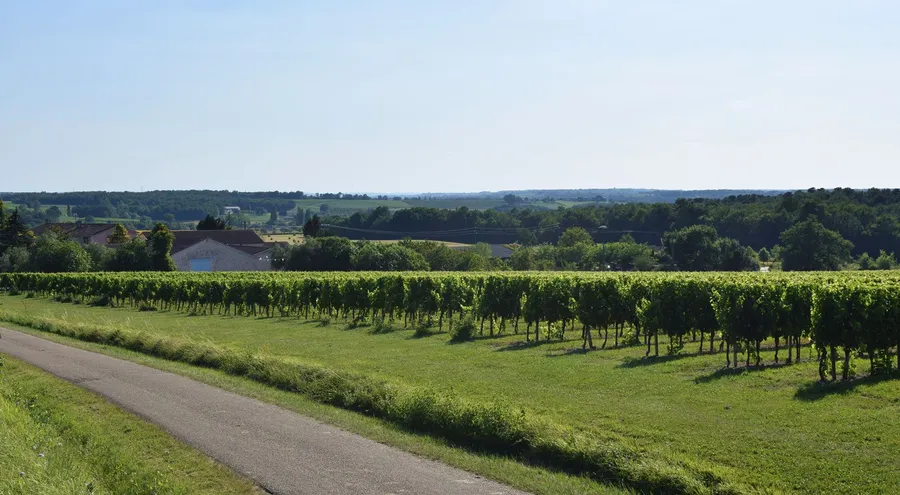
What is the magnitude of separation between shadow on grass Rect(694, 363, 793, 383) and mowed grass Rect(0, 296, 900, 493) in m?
0.12

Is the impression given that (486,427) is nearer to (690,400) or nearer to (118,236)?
(690,400)

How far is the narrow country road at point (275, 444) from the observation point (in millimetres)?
11680

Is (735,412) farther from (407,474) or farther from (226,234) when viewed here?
(226,234)

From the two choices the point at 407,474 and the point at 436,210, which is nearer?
the point at 407,474

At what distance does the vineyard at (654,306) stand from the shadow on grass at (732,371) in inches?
15.9

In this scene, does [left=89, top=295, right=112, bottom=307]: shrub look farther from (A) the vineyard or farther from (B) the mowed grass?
(B) the mowed grass

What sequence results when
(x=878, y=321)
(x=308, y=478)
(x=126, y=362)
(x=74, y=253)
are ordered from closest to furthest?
1. (x=308, y=478)
2. (x=878, y=321)
3. (x=126, y=362)
4. (x=74, y=253)

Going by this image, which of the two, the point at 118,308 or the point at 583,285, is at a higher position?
the point at 583,285

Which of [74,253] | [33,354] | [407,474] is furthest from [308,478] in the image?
[74,253]

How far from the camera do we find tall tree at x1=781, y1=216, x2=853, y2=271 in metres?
78.7

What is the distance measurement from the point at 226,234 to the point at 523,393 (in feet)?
333

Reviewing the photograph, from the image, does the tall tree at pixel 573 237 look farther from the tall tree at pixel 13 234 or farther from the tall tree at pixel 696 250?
the tall tree at pixel 13 234

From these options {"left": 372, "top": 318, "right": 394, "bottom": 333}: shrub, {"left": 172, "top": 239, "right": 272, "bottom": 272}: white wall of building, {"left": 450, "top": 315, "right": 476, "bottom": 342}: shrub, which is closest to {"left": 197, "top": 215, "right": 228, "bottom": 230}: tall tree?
{"left": 172, "top": 239, "right": 272, "bottom": 272}: white wall of building

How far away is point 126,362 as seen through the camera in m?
24.3
